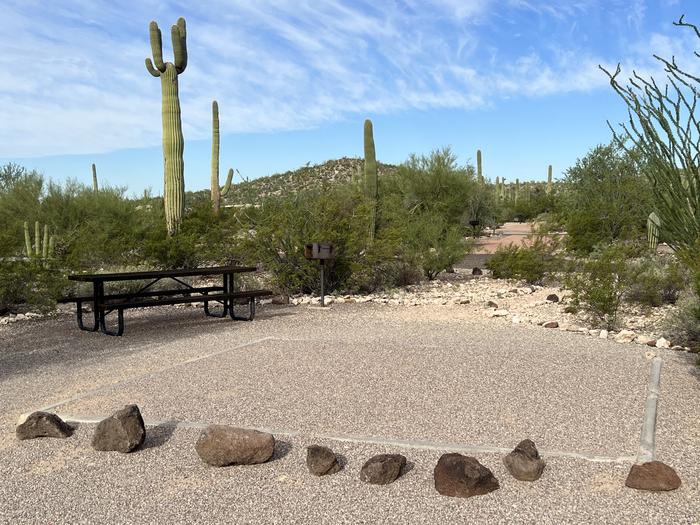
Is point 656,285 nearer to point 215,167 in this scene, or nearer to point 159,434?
point 159,434

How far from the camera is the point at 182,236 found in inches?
634

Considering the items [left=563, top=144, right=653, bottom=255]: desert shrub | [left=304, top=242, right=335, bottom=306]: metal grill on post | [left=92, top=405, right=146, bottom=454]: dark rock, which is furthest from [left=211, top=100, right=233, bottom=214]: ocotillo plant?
[left=92, top=405, right=146, bottom=454]: dark rock

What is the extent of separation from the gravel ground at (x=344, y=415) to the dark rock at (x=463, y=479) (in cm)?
7

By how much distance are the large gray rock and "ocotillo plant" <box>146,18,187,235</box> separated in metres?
15.2

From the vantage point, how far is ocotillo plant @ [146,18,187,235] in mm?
19359

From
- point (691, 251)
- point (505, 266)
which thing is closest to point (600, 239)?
point (505, 266)

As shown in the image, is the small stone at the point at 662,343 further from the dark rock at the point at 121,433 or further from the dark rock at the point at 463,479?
the dark rock at the point at 121,433

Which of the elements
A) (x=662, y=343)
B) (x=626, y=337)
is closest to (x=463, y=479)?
(x=662, y=343)

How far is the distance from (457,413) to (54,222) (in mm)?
20278

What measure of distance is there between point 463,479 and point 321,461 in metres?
0.85

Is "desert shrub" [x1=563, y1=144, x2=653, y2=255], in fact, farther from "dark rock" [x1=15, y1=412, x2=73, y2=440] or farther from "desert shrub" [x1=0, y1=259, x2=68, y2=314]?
"dark rock" [x1=15, y1=412, x2=73, y2=440]

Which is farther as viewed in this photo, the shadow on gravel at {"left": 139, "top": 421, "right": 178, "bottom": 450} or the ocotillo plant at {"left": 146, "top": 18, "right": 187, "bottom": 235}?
the ocotillo plant at {"left": 146, "top": 18, "right": 187, "bottom": 235}

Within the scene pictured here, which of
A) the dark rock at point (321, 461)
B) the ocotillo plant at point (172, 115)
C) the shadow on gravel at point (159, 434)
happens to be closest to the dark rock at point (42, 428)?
the shadow on gravel at point (159, 434)

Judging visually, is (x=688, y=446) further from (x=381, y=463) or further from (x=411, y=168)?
(x=411, y=168)
